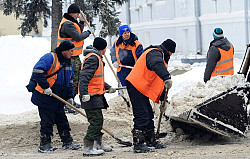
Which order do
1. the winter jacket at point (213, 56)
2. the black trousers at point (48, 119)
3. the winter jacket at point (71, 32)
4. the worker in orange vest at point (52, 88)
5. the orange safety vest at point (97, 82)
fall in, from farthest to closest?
the winter jacket at point (71, 32), the winter jacket at point (213, 56), the black trousers at point (48, 119), the worker in orange vest at point (52, 88), the orange safety vest at point (97, 82)

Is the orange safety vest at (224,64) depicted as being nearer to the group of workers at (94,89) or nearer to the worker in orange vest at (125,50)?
the worker in orange vest at (125,50)

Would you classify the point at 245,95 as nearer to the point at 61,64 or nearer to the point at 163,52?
the point at 163,52

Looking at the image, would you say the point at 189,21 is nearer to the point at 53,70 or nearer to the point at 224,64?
the point at 224,64

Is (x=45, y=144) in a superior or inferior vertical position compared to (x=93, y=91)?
inferior

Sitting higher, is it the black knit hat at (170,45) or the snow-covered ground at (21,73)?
the black knit hat at (170,45)

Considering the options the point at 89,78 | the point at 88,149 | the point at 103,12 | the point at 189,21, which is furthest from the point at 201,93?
the point at 189,21

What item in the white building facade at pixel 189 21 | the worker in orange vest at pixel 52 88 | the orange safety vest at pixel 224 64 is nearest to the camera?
the worker in orange vest at pixel 52 88

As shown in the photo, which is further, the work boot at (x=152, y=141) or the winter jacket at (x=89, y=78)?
the work boot at (x=152, y=141)

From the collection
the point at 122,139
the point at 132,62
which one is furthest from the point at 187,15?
the point at 122,139

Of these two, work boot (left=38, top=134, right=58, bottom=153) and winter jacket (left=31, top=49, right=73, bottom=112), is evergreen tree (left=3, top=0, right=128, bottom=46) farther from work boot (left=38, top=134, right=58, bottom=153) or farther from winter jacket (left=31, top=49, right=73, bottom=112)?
work boot (left=38, top=134, right=58, bottom=153)

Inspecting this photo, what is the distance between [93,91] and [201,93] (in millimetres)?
1581

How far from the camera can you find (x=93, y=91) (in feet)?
22.9

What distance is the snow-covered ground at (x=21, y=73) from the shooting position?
1316 cm

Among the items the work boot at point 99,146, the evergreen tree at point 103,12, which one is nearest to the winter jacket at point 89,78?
the work boot at point 99,146
